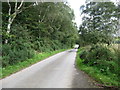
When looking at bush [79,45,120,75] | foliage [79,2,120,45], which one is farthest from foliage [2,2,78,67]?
foliage [79,2,120,45]

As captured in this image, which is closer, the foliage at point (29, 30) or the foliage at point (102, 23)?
the foliage at point (29, 30)

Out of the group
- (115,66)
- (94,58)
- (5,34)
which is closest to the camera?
(115,66)

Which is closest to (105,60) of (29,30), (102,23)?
(102,23)

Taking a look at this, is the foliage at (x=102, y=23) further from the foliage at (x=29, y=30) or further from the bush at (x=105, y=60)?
the foliage at (x=29, y=30)

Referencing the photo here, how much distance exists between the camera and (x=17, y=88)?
13.0 feet

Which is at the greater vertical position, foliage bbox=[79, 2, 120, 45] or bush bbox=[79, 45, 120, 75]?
foliage bbox=[79, 2, 120, 45]

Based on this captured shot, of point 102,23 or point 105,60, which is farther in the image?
point 102,23

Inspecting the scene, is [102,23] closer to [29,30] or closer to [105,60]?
[105,60]

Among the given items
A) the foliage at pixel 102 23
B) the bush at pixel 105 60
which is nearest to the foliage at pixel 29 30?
the bush at pixel 105 60

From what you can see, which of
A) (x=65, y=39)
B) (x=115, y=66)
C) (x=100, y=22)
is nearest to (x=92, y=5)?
(x=100, y=22)

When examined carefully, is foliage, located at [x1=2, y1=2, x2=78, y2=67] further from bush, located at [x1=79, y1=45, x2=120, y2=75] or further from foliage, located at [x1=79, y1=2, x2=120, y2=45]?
foliage, located at [x1=79, y1=2, x2=120, y2=45]

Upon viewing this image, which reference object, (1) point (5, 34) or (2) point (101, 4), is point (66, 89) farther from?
(2) point (101, 4)

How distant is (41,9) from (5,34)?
9.90m

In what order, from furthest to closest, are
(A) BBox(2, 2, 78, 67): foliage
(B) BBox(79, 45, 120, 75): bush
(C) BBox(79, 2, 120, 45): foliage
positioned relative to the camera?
(C) BBox(79, 2, 120, 45): foliage < (A) BBox(2, 2, 78, 67): foliage < (B) BBox(79, 45, 120, 75): bush
